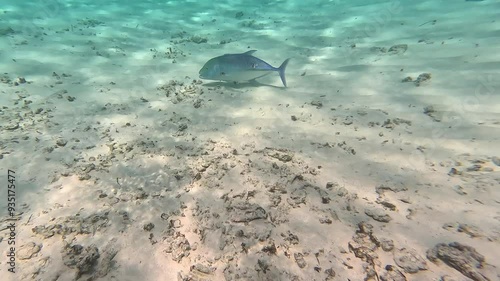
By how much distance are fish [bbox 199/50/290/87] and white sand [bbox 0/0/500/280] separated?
33cm

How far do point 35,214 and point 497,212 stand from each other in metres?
4.24

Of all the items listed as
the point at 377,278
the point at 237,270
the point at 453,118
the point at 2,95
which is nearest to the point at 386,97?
the point at 453,118

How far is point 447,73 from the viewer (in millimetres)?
5156

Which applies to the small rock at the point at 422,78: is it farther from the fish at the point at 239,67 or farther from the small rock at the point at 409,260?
the small rock at the point at 409,260

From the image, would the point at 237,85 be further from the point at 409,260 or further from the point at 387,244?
the point at 409,260

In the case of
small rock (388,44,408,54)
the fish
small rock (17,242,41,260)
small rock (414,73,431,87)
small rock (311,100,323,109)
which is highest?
small rock (388,44,408,54)

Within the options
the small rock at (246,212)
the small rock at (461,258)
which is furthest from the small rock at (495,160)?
the small rock at (246,212)

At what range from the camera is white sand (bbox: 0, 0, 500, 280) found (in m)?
2.23

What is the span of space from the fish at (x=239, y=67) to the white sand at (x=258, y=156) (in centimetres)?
33

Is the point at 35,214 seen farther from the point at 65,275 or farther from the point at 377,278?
the point at 377,278

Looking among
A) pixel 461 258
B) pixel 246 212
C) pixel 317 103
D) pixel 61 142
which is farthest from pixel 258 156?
pixel 61 142

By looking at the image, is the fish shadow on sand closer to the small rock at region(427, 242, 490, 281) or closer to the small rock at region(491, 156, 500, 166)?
the small rock at region(491, 156, 500, 166)

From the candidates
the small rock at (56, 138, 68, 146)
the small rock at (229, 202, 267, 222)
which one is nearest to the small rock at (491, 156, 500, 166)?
the small rock at (229, 202, 267, 222)

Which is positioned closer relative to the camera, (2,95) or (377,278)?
(377,278)
